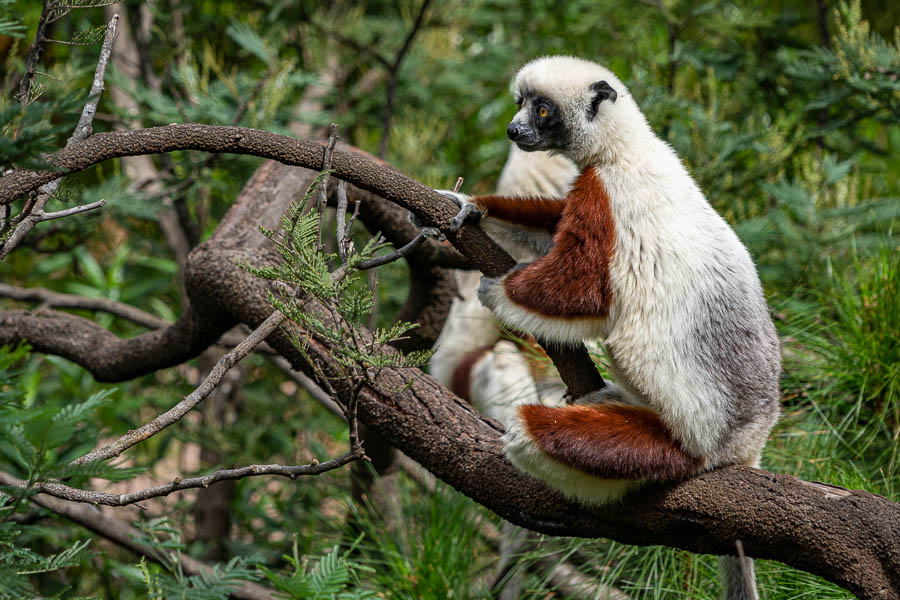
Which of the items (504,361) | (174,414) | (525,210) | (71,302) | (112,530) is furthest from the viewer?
(71,302)

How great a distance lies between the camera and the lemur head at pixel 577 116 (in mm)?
2635

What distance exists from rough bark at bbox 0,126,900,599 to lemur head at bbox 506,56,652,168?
0.46 metres

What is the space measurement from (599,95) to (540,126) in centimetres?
22

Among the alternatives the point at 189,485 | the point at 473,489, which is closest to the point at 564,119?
the point at 473,489

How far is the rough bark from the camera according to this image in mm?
2068

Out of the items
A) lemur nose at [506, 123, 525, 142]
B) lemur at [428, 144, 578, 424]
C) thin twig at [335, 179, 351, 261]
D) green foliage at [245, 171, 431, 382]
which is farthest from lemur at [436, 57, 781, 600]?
lemur at [428, 144, 578, 424]

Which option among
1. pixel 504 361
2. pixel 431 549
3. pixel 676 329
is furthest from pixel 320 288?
pixel 504 361

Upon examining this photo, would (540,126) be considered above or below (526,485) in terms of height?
above

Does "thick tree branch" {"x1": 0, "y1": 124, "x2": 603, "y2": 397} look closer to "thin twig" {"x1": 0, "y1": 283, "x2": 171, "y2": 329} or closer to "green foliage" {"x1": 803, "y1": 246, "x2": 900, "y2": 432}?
"green foliage" {"x1": 803, "y1": 246, "x2": 900, "y2": 432}

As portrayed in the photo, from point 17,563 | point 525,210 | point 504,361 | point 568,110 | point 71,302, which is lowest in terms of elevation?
point 71,302

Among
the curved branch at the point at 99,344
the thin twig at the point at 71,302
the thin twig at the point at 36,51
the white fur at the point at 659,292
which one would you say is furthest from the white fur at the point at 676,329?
the thin twig at the point at 71,302

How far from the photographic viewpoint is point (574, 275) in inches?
95.1

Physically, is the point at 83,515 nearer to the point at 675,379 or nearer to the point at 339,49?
the point at 675,379

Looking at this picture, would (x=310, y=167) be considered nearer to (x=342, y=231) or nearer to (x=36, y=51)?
(x=342, y=231)
